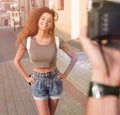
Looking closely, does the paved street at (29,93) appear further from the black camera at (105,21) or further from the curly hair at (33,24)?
the black camera at (105,21)

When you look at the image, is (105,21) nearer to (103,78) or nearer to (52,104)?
(103,78)

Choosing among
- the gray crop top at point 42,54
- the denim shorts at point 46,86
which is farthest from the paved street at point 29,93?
the gray crop top at point 42,54

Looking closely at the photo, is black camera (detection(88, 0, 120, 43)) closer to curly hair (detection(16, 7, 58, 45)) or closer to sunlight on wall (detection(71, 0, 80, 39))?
curly hair (detection(16, 7, 58, 45))

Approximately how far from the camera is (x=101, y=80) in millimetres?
1400

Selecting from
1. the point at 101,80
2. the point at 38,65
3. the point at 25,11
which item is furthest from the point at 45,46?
the point at 25,11

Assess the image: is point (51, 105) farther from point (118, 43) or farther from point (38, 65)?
point (118, 43)

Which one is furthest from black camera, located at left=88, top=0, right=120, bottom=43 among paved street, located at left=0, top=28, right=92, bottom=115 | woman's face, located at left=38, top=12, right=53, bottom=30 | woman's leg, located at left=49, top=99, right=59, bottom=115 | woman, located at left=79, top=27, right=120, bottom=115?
paved street, located at left=0, top=28, right=92, bottom=115

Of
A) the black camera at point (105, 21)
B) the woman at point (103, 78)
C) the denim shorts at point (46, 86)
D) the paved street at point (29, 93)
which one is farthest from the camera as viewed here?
the paved street at point (29, 93)

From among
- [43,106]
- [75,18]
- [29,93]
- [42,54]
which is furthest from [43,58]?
[75,18]

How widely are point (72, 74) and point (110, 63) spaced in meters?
5.31

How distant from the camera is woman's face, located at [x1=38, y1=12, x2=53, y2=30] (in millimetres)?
2990

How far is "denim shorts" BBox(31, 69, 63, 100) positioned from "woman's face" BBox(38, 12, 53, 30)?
0.39 m

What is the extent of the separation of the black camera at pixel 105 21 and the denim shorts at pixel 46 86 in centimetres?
171

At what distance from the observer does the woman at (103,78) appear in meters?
1.36
